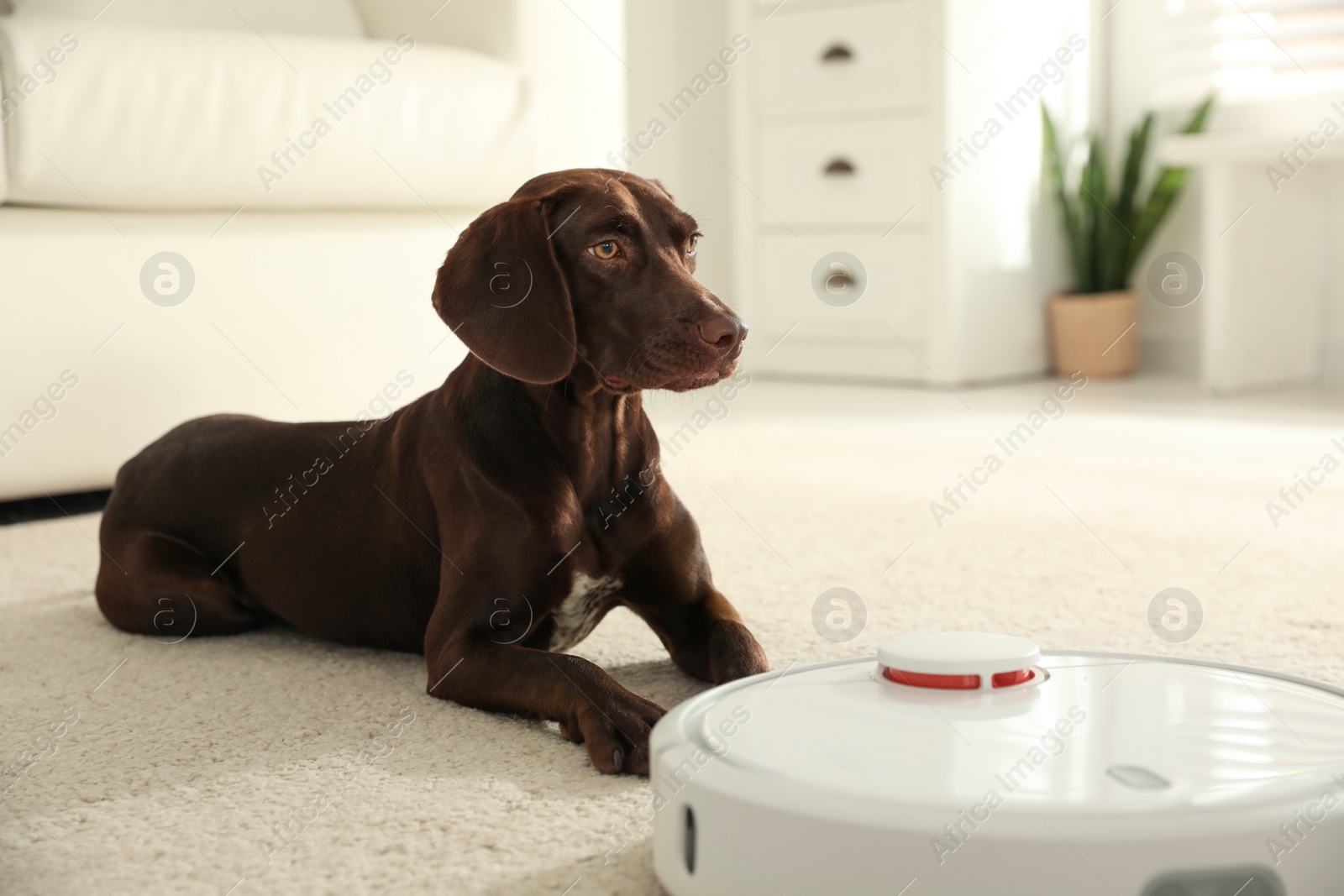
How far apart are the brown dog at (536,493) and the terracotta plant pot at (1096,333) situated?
9.63ft

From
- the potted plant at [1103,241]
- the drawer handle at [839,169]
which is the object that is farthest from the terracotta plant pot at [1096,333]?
the drawer handle at [839,169]

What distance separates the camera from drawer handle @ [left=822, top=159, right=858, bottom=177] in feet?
13.5

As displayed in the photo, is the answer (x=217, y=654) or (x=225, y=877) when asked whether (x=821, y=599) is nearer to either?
(x=217, y=654)

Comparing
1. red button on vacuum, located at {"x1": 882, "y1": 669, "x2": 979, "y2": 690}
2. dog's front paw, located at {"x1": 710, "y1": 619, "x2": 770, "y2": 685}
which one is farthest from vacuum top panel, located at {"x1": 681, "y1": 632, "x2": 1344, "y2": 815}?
dog's front paw, located at {"x1": 710, "y1": 619, "x2": 770, "y2": 685}

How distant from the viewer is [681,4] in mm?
4727

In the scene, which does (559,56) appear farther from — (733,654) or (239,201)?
(733,654)

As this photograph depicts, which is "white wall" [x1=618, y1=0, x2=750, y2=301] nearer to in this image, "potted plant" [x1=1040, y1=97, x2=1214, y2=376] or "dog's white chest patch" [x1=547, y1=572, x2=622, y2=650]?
"potted plant" [x1=1040, y1=97, x2=1214, y2=376]

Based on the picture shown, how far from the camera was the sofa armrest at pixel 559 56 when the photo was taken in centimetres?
274

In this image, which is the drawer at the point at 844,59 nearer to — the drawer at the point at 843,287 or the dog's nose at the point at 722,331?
the drawer at the point at 843,287

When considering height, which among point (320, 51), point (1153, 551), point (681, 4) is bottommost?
point (1153, 551)

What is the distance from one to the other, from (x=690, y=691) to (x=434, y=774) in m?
0.33

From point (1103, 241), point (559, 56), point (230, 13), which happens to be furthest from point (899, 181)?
point (230, 13)

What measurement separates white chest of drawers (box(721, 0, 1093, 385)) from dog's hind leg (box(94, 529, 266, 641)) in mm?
2788

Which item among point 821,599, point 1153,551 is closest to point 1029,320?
point 1153,551
